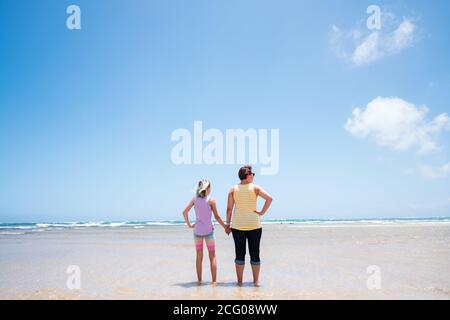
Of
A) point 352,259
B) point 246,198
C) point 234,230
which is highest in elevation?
point 246,198

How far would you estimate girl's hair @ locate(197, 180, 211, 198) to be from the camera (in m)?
6.68

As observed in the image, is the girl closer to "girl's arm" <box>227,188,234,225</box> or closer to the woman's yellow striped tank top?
"girl's arm" <box>227,188,234,225</box>

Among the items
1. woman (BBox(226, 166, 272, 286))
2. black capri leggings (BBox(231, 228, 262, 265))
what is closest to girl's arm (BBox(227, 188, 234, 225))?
woman (BBox(226, 166, 272, 286))

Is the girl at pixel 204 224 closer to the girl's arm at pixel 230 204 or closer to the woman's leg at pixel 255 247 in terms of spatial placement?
the girl's arm at pixel 230 204

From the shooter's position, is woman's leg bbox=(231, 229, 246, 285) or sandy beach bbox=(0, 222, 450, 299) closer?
sandy beach bbox=(0, 222, 450, 299)

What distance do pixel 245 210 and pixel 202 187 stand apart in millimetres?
961

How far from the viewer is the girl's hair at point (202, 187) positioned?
21.9 feet

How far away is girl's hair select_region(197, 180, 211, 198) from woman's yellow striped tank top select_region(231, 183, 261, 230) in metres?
0.65

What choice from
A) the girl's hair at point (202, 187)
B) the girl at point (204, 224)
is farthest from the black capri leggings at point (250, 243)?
the girl's hair at point (202, 187)

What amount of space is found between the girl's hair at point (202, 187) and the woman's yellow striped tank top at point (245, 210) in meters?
0.65
